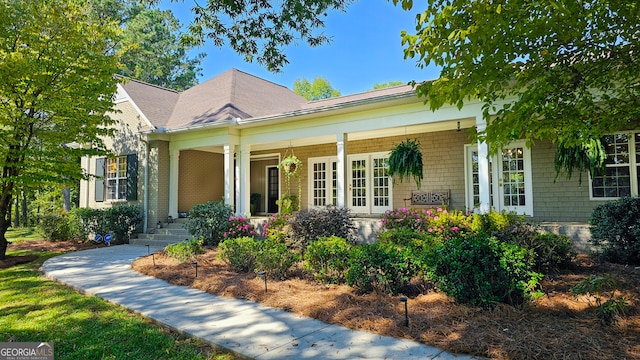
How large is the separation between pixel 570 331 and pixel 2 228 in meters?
11.6

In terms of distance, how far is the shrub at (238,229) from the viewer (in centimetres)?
967

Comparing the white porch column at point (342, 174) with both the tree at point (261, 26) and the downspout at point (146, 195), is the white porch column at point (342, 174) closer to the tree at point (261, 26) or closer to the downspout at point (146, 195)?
the tree at point (261, 26)

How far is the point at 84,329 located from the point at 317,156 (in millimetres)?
A: 9850

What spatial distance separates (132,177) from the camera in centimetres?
1295

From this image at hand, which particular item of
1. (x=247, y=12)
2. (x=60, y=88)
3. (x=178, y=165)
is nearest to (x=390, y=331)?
(x=247, y=12)

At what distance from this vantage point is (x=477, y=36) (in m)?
3.48

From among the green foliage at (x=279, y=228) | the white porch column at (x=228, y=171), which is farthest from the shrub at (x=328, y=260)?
the white porch column at (x=228, y=171)

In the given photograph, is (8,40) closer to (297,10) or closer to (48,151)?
(48,151)

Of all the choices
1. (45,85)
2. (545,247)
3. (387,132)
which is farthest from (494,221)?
(45,85)

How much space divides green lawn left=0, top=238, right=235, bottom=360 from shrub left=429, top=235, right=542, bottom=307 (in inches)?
102

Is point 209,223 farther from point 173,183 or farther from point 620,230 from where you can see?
point 620,230

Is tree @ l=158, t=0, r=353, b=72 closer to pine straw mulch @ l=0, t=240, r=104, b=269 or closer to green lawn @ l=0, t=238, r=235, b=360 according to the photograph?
green lawn @ l=0, t=238, r=235, b=360

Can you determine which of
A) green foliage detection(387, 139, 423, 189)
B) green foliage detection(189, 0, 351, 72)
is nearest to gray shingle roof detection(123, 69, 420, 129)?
green foliage detection(387, 139, 423, 189)

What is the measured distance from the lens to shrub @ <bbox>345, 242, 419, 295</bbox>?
4.85 metres
